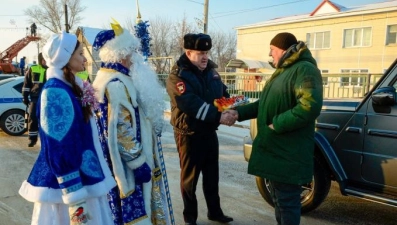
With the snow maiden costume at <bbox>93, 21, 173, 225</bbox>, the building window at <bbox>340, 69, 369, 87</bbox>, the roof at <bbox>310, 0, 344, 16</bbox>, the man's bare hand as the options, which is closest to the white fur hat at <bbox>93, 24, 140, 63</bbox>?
the snow maiden costume at <bbox>93, 21, 173, 225</bbox>

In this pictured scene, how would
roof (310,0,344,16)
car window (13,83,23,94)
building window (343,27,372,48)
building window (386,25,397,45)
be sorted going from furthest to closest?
1. roof (310,0,344,16)
2. building window (343,27,372,48)
3. building window (386,25,397,45)
4. car window (13,83,23,94)

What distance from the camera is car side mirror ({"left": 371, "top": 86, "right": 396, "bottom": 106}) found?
10.9ft

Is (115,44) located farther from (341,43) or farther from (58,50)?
(341,43)

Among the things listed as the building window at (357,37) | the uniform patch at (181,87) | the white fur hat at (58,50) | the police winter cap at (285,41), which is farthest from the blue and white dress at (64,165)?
the building window at (357,37)

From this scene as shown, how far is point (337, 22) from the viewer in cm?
2780

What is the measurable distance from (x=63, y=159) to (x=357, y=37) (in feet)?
94.7

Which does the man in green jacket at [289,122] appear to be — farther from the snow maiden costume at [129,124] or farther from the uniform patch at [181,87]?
the snow maiden costume at [129,124]

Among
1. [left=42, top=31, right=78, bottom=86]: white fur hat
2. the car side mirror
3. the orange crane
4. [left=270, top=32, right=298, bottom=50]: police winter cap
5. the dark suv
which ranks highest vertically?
the orange crane

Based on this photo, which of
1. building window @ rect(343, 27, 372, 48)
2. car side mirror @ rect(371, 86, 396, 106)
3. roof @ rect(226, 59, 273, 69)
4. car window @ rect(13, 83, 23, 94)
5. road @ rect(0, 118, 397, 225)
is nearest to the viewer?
car side mirror @ rect(371, 86, 396, 106)

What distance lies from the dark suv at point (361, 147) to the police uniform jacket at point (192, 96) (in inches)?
51.2

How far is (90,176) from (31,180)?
1.20 ft

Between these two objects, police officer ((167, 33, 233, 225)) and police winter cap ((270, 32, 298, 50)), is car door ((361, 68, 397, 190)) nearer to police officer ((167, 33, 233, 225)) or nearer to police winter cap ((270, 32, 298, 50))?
police winter cap ((270, 32, 298, 50))

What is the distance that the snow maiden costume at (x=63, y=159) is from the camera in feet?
6.57

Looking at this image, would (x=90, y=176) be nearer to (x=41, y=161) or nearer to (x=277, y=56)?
(x=41, y=161)
